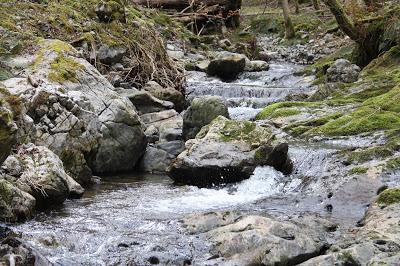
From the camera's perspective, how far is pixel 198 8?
23797mm

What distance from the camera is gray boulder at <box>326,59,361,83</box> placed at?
46.7ft

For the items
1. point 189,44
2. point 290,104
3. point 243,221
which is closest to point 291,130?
point 290,104

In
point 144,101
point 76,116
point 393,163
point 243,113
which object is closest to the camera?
point 393,163

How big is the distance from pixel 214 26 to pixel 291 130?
50.9 ft

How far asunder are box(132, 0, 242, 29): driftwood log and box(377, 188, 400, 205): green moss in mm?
15749

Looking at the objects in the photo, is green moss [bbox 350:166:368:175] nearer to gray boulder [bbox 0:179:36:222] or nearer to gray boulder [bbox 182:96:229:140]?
gray boulder [bbox 182:96:229:140]

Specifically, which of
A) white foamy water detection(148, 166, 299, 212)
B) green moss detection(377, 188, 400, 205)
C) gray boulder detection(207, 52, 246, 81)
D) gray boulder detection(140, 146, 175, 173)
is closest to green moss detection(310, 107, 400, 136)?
white foamy water detection(148, 166, 299, 212)

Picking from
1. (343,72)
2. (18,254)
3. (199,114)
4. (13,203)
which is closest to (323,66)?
(343,72)

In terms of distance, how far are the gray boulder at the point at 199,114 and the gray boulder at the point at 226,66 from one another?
6.59m

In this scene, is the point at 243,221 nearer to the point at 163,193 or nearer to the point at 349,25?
the point at 163,193

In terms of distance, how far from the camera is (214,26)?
83.5ft

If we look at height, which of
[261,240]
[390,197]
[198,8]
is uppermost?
[198,8]

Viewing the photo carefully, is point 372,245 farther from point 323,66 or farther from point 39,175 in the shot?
point 323,66

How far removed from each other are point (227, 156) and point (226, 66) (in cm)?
916
